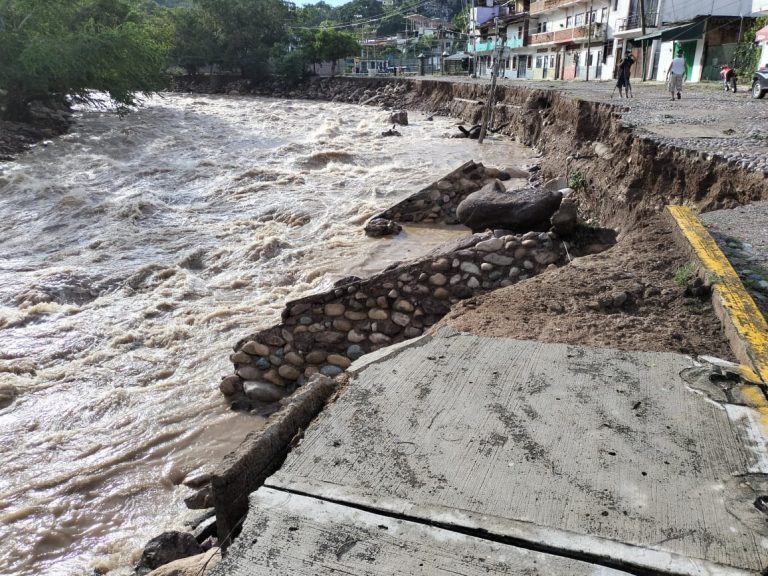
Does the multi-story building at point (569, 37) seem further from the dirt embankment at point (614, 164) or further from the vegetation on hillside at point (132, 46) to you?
the dirt embankment at point (614, 164)

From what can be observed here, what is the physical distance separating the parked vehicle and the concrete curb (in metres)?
16.7

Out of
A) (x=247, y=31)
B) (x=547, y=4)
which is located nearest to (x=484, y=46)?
(x=547, y=4)

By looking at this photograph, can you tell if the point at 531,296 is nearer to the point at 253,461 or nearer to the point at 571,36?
the point at 253,461

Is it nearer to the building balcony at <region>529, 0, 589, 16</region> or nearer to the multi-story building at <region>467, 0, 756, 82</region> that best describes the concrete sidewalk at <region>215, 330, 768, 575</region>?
the multi-story building at <region>467, 0, 756, 82</region>

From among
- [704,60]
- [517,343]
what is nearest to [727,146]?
[517,343]

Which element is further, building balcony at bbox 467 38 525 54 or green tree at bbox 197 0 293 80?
building balcony at bbox 467 38 525 54

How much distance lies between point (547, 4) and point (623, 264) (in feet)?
158

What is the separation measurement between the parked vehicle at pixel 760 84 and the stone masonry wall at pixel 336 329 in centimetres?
1399

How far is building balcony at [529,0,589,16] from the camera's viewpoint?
42.3 metres

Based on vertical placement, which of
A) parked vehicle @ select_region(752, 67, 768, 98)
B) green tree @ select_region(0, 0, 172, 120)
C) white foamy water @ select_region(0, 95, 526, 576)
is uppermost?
green tree @ select_region(0, 0, 172, 120)

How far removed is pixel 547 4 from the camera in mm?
45969

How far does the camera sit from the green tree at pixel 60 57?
20688 millimetres

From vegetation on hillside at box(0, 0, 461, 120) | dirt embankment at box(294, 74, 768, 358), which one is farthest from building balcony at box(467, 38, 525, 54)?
dirt embankment at box(294, 74, 768, 358)

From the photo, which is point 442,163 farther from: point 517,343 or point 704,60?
point 704,60
